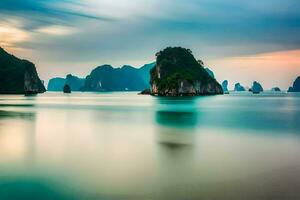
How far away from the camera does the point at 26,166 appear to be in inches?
641

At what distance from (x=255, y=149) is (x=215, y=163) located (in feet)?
18.1

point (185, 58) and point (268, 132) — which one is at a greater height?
point (185, 58)

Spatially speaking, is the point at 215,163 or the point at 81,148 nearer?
the point at 215,163

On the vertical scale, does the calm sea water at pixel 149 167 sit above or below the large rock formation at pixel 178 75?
below

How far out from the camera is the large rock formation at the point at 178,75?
158m

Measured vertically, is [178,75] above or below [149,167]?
above

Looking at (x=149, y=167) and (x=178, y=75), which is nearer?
(x=149, y=167)

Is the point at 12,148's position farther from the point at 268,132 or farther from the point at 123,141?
the point at 268,132

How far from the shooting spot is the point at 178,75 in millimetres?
160375

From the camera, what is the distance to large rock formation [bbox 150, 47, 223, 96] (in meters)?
158

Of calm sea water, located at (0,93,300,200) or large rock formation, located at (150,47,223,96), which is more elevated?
large rock formation, located at (150,47,223,96)

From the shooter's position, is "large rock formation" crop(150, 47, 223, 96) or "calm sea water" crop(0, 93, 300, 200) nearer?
"calm sea water" crop(0, 93, 300, 200)

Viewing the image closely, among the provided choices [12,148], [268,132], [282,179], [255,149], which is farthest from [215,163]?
[268,132]

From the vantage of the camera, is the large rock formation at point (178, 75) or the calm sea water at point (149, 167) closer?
the calm sea water at point (149, 167)
